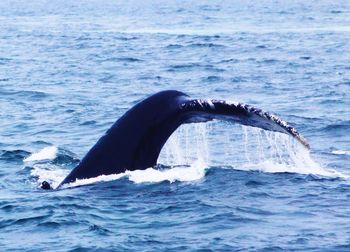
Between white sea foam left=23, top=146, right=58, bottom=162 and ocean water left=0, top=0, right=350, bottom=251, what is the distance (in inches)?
2.7

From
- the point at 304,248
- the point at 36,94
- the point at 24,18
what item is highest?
the point at 24,18

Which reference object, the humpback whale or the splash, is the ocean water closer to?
the splash

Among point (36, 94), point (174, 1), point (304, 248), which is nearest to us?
point (304, 248)

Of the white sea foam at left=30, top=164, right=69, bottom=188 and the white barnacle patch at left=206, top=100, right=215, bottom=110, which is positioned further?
the white sea foam at left=30, top=164, right=69, bottom=188

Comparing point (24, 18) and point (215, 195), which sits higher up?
point (24, 18)

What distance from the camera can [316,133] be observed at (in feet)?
67.0

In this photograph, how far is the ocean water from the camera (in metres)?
11.8

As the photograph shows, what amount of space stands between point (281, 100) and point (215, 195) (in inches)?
492

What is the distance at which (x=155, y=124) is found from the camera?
39.8 ft

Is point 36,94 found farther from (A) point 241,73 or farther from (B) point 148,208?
(B) point 148,208

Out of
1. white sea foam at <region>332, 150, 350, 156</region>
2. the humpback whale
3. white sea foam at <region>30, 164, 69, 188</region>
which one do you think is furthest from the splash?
white sea foam at <region>30, 164, 69, 188</region>

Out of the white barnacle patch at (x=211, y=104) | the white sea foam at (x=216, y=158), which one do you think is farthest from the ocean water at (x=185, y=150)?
the white barnacle patch at (x=211, y=104)

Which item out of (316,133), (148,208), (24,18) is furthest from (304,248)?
(24,18)

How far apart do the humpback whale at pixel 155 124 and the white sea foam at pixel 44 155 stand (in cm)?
558
